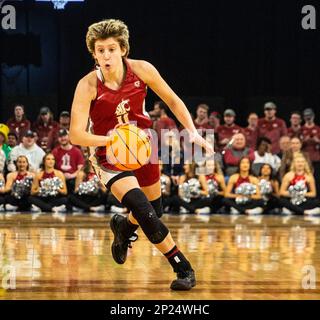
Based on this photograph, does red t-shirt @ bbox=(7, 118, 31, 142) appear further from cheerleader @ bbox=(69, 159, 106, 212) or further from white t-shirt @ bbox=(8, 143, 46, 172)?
cheerleader @ bbox=(69, 159, 106, 212)

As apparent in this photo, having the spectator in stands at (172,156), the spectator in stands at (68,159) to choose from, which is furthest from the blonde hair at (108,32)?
the spectator in stands at (68,159)

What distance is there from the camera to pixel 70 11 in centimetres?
1734

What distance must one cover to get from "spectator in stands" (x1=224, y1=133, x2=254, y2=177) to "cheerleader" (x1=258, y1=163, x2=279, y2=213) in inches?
11.9

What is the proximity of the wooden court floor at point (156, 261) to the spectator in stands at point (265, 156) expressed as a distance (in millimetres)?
2247

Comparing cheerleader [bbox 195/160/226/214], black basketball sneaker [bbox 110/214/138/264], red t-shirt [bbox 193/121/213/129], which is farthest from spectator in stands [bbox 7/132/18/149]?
black basketball sneaker [bbox 110/214/138/264]

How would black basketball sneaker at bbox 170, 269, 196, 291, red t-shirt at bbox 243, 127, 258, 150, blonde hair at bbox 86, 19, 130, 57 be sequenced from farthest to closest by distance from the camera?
red t-shirt at bbox 243, 127, 258, 150 → blonde hair at bbox 86, 19, 130, 57 → black basketball sneaker at bbox 170, 269, 196, 291

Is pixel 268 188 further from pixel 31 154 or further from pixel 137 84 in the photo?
pixel 137 84

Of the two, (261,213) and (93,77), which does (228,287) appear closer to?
(93,77)

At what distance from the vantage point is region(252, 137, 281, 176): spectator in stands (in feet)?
46.4

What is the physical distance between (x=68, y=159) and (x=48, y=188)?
0.70 meters

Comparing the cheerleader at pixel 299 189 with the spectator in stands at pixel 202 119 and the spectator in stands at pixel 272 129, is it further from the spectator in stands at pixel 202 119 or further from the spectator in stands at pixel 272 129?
the spectator in stands at pixel 202 119

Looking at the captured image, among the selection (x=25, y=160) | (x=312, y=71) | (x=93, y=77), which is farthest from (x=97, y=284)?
(x=312, y=71)

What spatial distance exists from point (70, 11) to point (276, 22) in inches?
166
